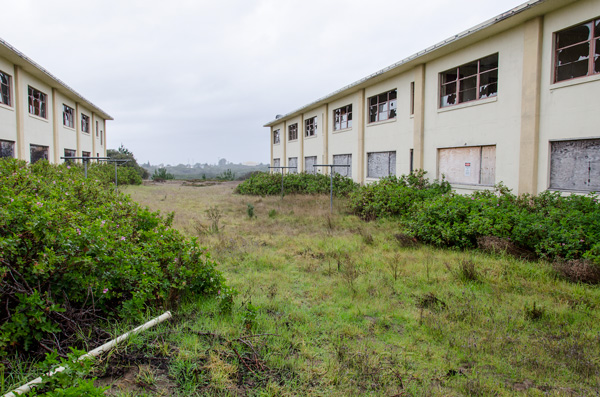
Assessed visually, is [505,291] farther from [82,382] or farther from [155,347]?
[82,382]

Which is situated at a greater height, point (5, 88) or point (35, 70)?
point (35, 70)

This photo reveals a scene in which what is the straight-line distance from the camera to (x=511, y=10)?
1098 centimetres

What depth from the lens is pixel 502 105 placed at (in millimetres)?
12250

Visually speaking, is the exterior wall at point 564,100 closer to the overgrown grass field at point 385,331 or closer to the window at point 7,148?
the overgrown grass field at point 385,331

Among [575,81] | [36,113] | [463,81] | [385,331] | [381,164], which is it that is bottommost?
[385,331]

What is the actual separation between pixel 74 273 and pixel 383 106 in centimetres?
1797

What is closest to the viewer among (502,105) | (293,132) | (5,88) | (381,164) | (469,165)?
Answer: (502,105)

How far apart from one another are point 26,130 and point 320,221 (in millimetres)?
16158

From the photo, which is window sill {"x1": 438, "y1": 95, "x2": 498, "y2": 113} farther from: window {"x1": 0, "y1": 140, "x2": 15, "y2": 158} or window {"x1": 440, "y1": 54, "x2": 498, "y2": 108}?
window {"x1": 0, "y1": 140, "x2": 15, "y2": 158}

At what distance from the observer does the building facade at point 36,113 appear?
16861mm

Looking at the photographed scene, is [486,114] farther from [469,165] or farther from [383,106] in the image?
[383,106]

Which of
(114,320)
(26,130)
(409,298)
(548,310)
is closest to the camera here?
(114,320)

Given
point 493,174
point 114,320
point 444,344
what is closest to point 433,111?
point 493,174

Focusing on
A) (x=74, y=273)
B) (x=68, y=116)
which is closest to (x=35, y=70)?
(x=68, y=116)
